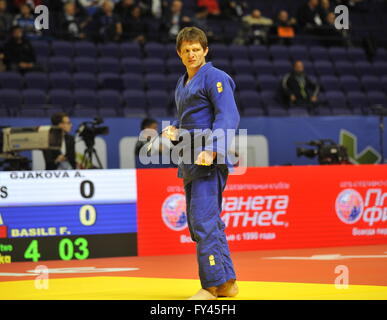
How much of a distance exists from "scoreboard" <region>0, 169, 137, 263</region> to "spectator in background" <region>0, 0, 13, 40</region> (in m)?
5.94

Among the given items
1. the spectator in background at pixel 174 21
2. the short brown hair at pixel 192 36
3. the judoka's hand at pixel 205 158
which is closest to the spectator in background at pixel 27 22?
the spectator in background at pixel 174 21

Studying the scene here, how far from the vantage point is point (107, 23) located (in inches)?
521

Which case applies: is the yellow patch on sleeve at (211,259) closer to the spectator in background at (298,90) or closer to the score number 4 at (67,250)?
the score number 4 at (67,250)

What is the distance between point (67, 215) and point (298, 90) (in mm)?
5991

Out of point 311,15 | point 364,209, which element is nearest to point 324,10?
point 311,15

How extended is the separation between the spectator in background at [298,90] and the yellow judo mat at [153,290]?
7.07 metres

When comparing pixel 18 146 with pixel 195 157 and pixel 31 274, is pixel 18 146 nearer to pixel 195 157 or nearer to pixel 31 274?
pixel 31 274

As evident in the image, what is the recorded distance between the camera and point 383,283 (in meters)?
5.02

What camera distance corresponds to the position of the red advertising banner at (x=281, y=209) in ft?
25.6

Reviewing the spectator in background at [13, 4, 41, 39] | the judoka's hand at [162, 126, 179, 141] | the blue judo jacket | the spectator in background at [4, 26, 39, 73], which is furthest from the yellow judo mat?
the spectator in background at [13, 4, 41, 39]

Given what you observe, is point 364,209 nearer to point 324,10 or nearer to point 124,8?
point 124,8

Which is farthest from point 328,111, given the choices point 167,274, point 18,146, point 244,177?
point 167,274

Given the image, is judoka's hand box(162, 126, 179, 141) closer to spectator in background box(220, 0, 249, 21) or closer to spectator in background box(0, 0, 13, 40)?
spectator in background box(0, 0, 13, 40)

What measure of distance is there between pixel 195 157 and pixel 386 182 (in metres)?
4.61
